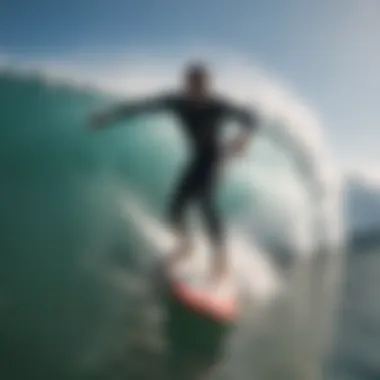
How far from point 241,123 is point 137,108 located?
165 millimetres

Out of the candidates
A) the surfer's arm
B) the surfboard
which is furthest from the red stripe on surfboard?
the surfer's arm

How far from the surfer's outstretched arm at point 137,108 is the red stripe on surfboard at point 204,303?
0.27 meters

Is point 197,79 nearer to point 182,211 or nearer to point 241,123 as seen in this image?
point 241,123

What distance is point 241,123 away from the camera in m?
1.29

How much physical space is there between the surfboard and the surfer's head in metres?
0.27

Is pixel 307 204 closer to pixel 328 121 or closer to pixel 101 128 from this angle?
pixel 328 121

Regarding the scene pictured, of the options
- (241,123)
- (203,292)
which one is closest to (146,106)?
(241,123)

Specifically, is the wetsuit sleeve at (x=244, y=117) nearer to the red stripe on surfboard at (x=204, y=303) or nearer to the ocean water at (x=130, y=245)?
the ocean water at (x=130, y=245)

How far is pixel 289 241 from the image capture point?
1.29 m

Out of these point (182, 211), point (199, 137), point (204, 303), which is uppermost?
point (199, 137)

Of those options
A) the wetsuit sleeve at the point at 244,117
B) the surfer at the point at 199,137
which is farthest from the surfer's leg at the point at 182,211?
the wetsuit sleeve at the point at 244,117

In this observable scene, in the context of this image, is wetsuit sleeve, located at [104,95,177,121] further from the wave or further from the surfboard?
the surfboard

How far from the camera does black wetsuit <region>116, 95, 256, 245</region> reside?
126cm

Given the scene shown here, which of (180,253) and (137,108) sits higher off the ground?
(137,108)
